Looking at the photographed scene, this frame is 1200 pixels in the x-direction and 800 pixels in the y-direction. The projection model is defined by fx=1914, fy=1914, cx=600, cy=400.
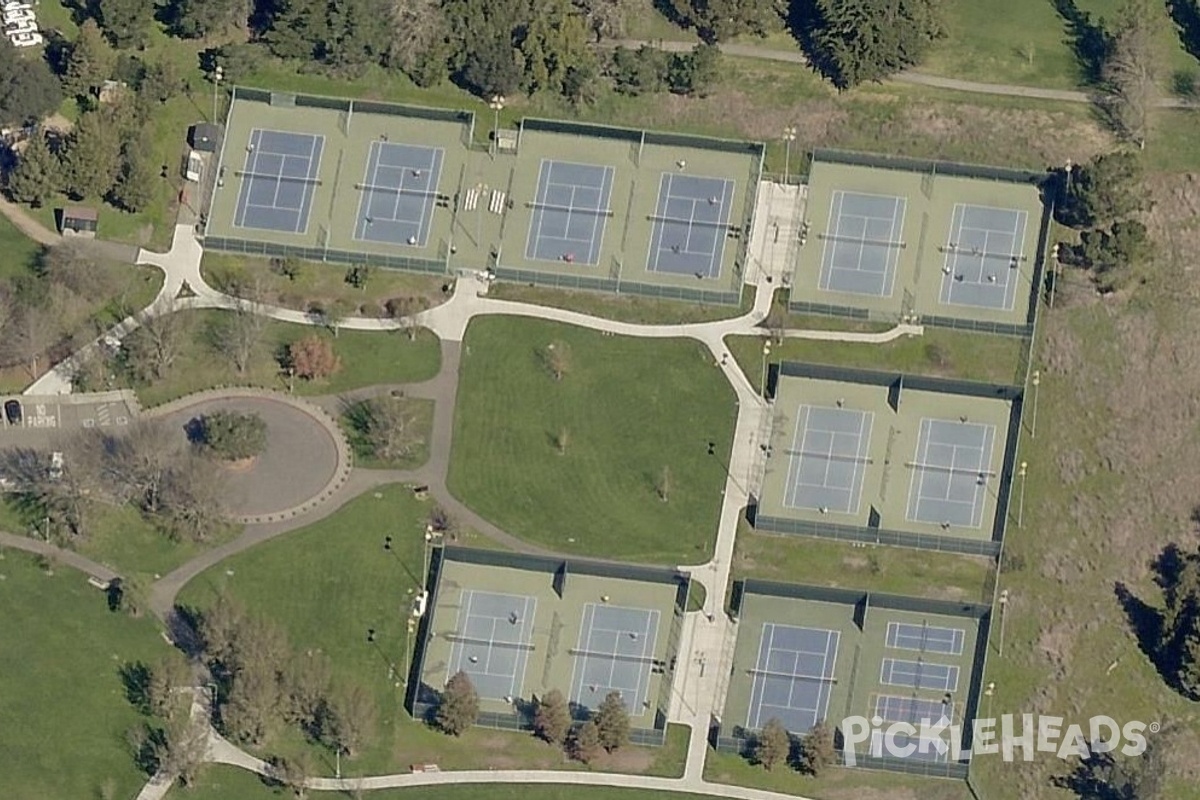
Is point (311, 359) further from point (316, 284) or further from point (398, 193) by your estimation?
point (398, 193)

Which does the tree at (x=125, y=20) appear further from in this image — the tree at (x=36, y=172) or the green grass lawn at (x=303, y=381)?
the green grass lawn at (x=303, y=381)

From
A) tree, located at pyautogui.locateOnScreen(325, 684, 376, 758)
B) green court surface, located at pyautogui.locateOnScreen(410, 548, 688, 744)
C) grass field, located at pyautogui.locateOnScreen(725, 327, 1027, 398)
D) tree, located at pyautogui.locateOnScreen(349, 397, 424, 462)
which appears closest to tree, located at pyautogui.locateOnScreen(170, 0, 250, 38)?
tree, located at pyautogui.locateOnScreen(349, 397, 424, 462)

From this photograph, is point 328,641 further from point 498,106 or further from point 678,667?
point 498,106

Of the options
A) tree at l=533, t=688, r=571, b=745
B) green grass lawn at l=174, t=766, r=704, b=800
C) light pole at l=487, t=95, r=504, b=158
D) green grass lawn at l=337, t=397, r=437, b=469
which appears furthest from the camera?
light pole at l=487, t=95, r=504, b=158

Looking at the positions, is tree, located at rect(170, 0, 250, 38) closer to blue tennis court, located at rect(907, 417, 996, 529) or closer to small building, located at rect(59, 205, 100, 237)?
small building, located at rect(59, 205, 100, 237)

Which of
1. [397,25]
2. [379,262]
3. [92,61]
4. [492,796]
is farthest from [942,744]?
[92,61]

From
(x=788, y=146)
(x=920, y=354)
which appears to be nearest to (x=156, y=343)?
(x=788, y=146)

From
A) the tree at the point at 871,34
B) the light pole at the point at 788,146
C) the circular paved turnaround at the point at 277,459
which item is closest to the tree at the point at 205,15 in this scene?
the circular paved turnaround at the point at 277,459

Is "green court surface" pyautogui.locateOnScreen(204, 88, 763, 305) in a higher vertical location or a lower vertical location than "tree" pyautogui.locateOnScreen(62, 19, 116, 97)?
lower
